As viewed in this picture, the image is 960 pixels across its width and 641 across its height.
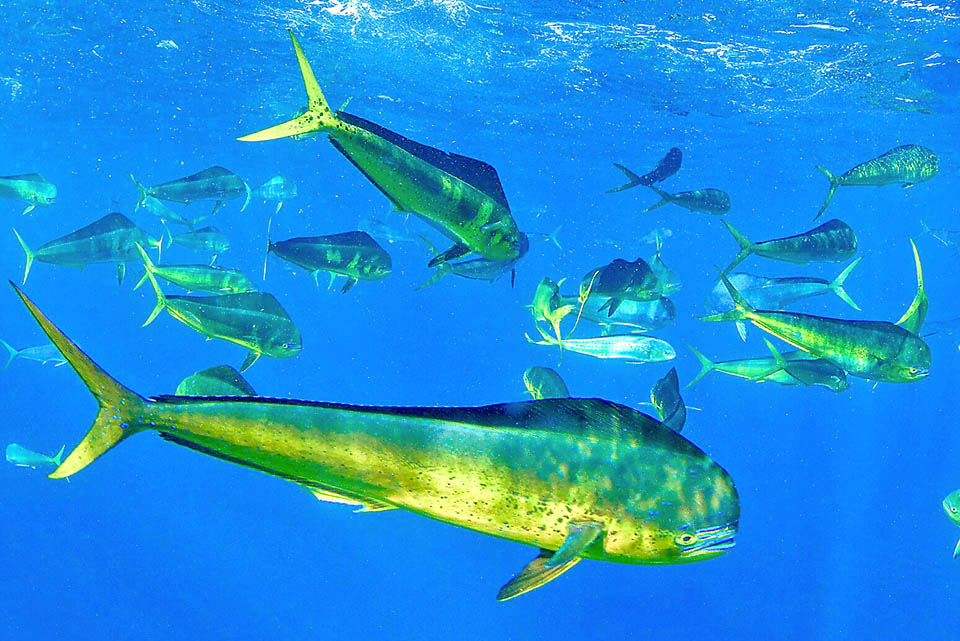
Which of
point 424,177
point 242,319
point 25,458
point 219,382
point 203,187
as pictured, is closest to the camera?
point 424,177

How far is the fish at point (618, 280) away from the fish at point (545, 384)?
622 mm

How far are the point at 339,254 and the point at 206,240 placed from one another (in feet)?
17.5

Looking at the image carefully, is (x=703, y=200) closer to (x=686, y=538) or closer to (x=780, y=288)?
(x=780, y=288)

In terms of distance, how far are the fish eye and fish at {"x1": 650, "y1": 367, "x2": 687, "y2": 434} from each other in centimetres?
319

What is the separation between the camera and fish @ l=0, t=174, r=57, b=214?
839 cm

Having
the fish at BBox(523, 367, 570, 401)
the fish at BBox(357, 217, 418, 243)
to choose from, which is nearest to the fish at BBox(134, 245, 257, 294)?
the fish at BBox(523, 367, 570, 401)

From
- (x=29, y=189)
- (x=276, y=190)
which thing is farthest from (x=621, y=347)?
(x=29, y=189)

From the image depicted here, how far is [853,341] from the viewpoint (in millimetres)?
3537

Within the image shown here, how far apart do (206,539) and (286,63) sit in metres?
18.5

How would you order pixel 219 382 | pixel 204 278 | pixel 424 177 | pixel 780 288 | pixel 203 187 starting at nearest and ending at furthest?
pixel 424 177 < pixel 219 382 < pixel 204 278 < pixel 780 288 < pixel 203 187

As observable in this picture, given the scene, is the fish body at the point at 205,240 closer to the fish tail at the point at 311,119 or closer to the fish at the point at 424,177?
the fish at the point at 424,177

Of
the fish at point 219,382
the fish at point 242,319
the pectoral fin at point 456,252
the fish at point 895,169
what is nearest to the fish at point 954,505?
the fish at point 895,169

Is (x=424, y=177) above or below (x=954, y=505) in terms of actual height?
above

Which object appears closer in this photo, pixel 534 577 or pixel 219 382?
pixel 534 577
